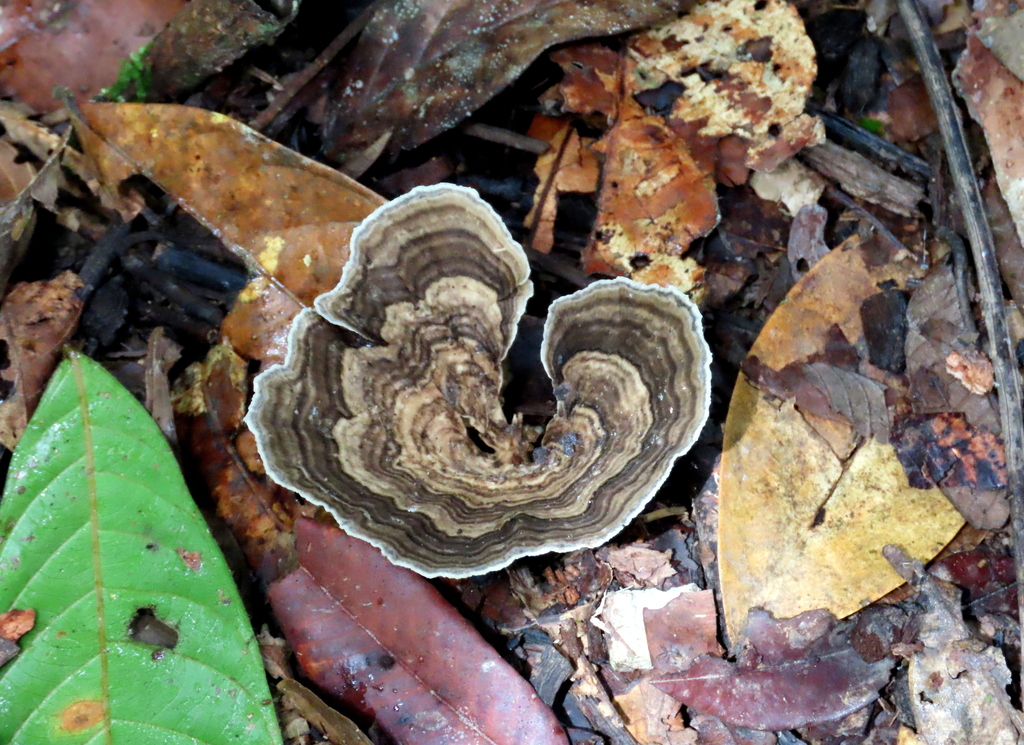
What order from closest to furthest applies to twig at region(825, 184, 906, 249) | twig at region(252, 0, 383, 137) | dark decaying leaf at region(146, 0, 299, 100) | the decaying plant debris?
the decaying plant debris < dark decaying leaf at region(146, 0, 299, 100) < twig at region(825, 184, 906, 249) < twig at region(252, 0, 383, 137)

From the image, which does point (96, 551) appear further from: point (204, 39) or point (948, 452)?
point (948, 452)

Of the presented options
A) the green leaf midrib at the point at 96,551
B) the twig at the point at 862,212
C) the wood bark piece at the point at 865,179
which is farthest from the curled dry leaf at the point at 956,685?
the green leaf midrib at the point at 96,551

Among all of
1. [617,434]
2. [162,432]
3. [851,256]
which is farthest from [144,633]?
[851,256]

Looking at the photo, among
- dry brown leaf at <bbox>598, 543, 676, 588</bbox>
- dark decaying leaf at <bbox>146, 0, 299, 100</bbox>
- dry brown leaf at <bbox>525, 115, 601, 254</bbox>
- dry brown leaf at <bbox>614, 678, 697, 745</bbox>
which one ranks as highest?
dark decaying leaf at <bbox>146, 0, 299, 100</bbox>

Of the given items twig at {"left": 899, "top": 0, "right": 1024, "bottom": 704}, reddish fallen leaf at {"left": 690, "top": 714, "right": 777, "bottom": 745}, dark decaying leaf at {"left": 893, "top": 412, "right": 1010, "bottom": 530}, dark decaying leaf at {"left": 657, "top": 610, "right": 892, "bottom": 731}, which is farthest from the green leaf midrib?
twig at {"left": 899, "top": 0, "right": 1024, "bottom": 704}

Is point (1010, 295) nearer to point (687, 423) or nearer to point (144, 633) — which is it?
point (687, 423)

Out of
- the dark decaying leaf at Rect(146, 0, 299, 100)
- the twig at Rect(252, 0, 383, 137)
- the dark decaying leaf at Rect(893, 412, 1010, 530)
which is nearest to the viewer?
the dark decaying leaf at Rect(893, 412, 1010, 530)

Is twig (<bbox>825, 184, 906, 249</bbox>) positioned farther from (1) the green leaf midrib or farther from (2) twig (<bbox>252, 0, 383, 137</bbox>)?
(1) the green leaf midrib
